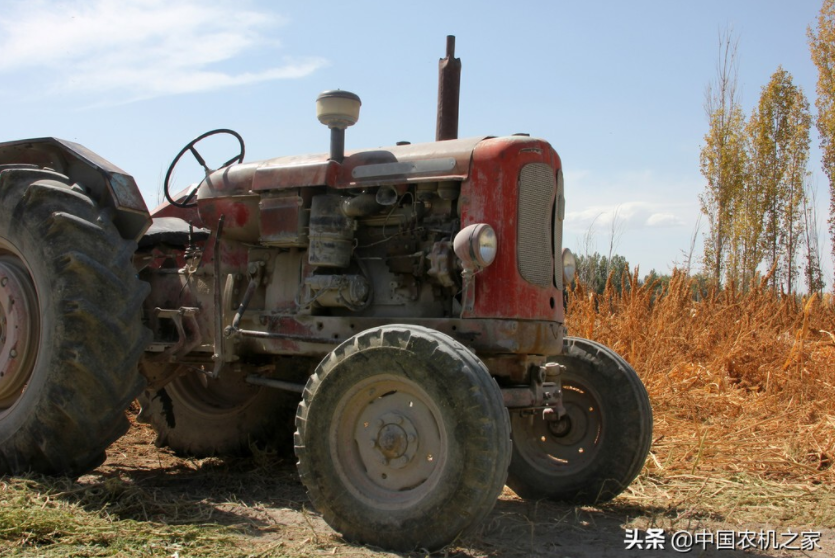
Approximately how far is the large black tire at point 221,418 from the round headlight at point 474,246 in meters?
2.20

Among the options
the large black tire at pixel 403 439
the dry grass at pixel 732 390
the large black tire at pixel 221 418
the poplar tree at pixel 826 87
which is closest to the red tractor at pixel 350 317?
the large black tire at pixel 403 439

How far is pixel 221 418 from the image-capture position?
561 cm

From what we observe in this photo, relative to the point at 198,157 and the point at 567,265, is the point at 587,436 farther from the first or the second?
the point at 198,157

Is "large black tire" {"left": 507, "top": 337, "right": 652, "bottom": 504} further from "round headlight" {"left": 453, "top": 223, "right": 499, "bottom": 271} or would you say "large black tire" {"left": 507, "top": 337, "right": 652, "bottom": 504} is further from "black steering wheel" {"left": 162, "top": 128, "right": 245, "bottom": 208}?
"black steering wheel" {"left": 162, "top": 128, "right": 245, "bottom": 208}

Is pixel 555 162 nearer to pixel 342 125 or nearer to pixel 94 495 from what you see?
pixel 342 125

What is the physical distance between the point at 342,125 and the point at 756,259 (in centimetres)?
1540

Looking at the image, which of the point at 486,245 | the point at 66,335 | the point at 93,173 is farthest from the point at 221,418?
the point at 486,245

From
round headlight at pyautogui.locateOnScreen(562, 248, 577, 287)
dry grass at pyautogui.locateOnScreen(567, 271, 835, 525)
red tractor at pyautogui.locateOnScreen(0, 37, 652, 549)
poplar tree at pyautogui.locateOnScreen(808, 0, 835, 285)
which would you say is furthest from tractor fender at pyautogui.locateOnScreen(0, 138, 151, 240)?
poplar tree at pyautogui.locateOnScreen(808, 0, 835, 285)

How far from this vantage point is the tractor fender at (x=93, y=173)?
4.62 m

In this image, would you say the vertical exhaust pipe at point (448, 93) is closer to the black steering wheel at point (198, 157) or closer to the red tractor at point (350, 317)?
the red tractor at point (350, 317)

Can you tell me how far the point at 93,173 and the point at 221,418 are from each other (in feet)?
6.17

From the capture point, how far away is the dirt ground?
138 inches

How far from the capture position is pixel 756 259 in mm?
17875

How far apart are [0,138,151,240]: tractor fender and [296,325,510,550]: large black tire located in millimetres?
1687
